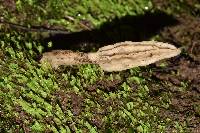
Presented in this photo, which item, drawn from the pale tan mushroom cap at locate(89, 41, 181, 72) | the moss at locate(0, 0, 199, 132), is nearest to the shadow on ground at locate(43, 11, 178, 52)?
the moss at locate(0, 0, 199, 132)

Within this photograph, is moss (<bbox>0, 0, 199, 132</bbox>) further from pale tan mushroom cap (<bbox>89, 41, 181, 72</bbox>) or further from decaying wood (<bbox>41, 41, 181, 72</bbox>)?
pale tan mushroom cap (<bbox>89, 41, 181, 72</bbox>)

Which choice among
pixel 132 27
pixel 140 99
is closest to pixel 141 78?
pixel 140 99

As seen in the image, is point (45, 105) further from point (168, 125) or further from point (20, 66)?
point (168, 125)

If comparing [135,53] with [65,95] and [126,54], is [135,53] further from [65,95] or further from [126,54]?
[65,95]

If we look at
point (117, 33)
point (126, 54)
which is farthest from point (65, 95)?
point (117, 33)

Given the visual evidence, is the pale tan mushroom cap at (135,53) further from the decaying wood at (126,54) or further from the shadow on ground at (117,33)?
the shadow on ground at (117,33)
